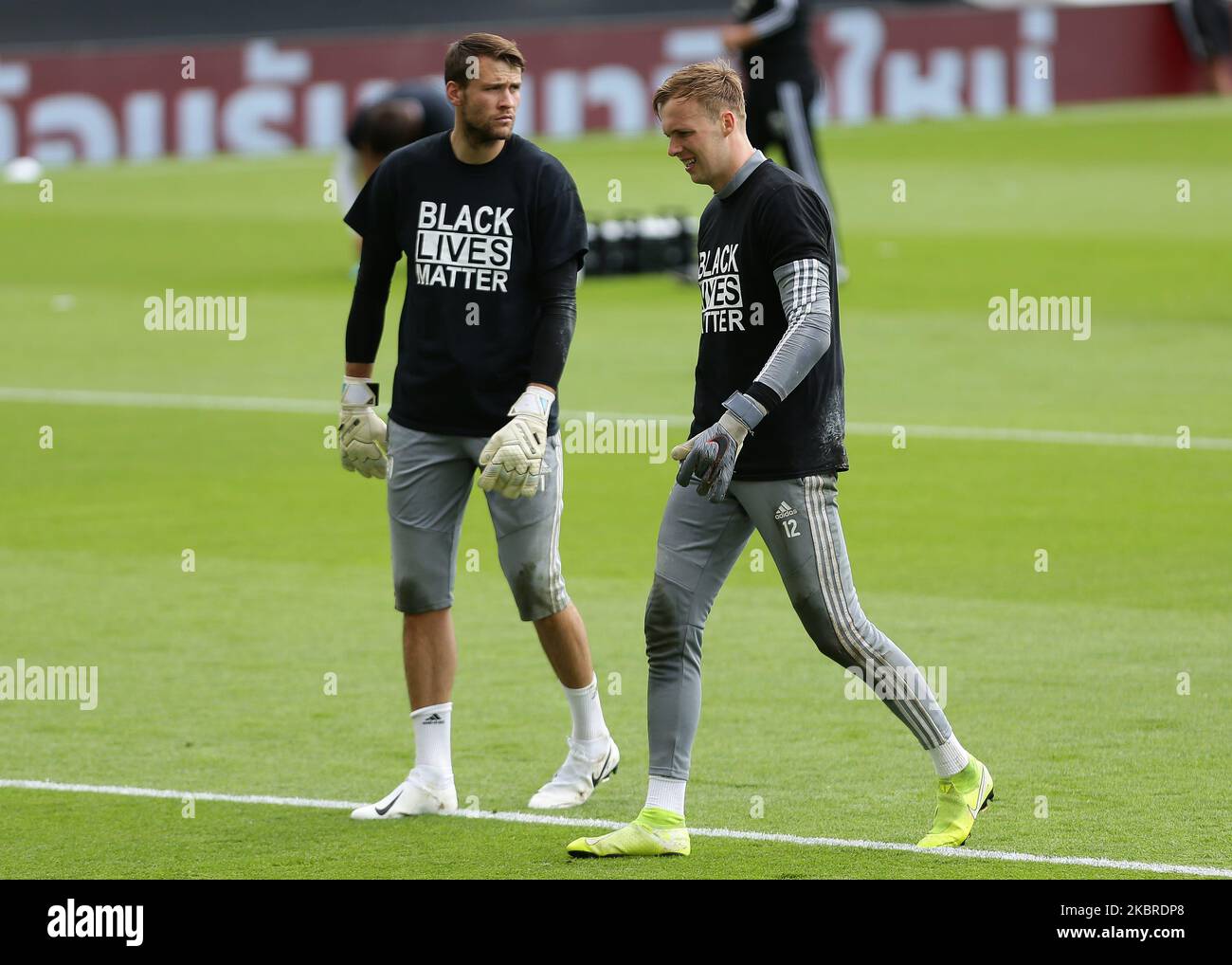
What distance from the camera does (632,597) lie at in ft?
36.8

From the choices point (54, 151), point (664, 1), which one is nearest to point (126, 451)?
point (54, 151)

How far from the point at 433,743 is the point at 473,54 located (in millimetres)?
2334

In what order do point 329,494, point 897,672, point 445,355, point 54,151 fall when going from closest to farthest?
1. point 897,672
2. point 445,355
3. point 329,494
4. point 54,151

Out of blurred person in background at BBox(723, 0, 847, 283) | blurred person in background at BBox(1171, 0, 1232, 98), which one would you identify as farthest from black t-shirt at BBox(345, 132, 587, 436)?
blurred person in background at BBox(1171, 0, 1232, 98)

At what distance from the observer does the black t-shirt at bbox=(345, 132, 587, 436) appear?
769 centimetres

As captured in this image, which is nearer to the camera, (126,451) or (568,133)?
(126,451)

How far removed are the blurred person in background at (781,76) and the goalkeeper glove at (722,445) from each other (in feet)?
43.6

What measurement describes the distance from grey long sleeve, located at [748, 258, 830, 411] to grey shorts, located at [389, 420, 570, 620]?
129 centimetres

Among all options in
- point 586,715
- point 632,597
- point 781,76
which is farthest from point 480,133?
point 781,76

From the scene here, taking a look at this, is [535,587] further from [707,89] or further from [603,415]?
[603,415]

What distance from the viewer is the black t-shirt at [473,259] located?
7.69 m

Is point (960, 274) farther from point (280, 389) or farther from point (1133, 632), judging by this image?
point (1133, 632)

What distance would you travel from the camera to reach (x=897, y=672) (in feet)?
22.9

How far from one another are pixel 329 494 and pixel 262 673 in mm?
4176
